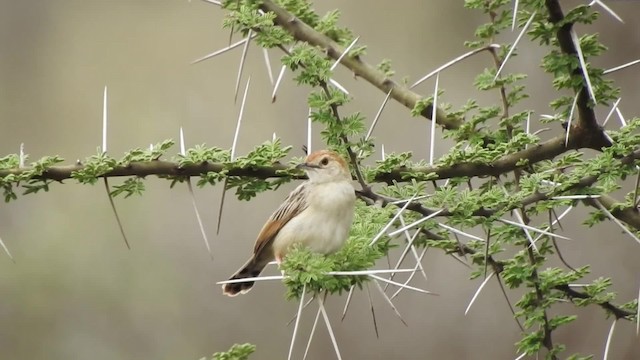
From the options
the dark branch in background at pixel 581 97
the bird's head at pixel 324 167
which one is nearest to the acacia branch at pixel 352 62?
the bird's head at pixel 324 167

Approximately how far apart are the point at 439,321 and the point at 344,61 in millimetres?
2876

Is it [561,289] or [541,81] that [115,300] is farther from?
[561,289]

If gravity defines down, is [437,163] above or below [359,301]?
above

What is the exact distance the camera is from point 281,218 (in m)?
3.28

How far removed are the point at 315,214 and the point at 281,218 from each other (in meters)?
0.18

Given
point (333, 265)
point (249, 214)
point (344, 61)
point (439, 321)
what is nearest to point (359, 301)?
point (439, 321)

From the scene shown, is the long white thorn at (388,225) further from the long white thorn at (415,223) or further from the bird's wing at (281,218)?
the bird's wing at (281,218)

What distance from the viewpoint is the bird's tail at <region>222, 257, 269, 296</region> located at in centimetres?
341

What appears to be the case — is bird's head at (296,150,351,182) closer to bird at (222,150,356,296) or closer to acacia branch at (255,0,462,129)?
bird at (222,150,356,296)

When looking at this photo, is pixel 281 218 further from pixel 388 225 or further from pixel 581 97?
pixel 581 97

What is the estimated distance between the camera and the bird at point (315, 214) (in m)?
3.02

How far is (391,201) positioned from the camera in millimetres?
2840

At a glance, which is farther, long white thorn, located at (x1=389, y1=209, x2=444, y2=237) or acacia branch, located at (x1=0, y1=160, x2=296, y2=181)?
acacia branch, located at (x1=0, y1=160, x2=296, y2=181)

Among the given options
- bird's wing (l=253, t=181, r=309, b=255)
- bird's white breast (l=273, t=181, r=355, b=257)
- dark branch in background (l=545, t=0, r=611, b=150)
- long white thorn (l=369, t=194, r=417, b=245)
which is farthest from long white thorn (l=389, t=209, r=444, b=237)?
bird's wing (l=253, t=181, r=309, b=255)
